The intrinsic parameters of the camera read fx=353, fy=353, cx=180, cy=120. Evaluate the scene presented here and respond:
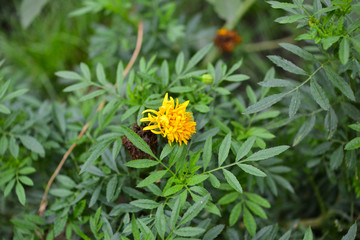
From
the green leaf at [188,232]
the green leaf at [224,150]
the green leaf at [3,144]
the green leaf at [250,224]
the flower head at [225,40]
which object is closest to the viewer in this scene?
the green leaf at [188,232]

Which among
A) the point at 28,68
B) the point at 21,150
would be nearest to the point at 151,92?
the point at 21,150

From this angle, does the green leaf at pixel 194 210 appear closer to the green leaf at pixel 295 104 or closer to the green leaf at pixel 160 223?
the green leaf at pixel 160 223

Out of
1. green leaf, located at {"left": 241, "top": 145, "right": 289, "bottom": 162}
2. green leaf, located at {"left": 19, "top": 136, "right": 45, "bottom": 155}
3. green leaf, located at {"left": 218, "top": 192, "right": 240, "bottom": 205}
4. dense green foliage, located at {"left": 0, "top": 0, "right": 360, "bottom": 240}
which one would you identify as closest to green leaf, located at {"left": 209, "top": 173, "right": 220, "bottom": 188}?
dense green foliage, located at {"left": 0, "top": 0, "right": 360, "bottom": 240}

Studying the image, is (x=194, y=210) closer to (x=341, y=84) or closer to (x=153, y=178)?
(x=153, y=178)

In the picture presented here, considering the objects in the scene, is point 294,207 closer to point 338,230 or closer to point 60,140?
point 338,230

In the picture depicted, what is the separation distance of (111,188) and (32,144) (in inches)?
16.5

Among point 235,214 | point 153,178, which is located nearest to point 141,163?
point 153,178

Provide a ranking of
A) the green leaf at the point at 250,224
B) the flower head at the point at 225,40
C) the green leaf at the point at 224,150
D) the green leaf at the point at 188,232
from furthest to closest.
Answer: the flower head at the point at 225,40
the green leaf at the point at 250,224
the green leaf at the point at 224,150
the green leaf at the point at 188,232

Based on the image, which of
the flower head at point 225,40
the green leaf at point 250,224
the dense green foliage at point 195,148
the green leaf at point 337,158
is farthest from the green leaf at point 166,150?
the flower head at point 225,40

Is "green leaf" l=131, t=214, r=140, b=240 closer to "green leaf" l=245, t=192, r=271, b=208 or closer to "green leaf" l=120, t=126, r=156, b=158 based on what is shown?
"green leaf" l=120, t=126, r=156, b=158

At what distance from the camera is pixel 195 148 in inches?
48.3

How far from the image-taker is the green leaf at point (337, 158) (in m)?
1.33

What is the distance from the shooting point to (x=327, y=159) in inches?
60.1

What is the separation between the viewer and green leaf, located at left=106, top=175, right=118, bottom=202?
1208 millimetres
